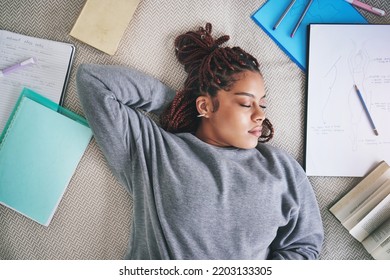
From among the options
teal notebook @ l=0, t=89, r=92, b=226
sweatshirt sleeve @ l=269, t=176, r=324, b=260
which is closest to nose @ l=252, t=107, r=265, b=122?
sweatshirt sleeve @ l=269, t=176, r=324, b=260

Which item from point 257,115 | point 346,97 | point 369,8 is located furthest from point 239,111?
point 369,8

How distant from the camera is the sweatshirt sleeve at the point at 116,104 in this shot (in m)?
0.89

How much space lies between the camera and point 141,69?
101 centimetres

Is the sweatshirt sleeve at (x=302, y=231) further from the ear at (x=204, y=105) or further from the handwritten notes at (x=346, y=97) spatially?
the ear at (x=204, y=105)

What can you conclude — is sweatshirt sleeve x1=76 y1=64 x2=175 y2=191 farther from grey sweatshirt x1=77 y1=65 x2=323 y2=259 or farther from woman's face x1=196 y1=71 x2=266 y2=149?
woman's face x1=196 y1=71 x2=266 y2=149

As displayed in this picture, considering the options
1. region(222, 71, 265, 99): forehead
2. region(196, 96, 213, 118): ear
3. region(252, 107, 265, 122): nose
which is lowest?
region(196, 96, 213, 118): ear

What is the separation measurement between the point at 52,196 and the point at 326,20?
851 mm

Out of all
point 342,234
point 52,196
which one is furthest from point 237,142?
point 52,196

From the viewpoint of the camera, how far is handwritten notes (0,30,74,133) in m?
1.00

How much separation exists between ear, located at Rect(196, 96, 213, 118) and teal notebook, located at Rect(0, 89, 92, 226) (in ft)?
0.96

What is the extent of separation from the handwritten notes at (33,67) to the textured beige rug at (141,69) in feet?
0.08

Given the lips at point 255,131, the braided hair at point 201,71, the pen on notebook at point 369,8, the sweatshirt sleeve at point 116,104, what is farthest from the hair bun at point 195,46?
the pen on notebook at point 369,8

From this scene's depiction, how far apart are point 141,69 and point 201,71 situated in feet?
0.57
